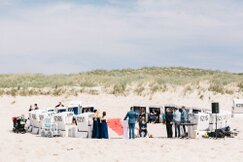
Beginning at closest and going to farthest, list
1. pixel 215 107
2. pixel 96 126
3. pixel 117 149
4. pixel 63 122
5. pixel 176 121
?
pixel 117 149 < pixel 96 126 < pixel 176 121 < pixel 215 107 < pixel 63 122

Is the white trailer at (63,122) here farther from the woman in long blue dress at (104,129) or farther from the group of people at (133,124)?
the group of people at (133,124)

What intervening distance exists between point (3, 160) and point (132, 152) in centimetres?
429

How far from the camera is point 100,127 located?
2234 centimetres

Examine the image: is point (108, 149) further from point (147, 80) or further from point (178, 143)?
point (147, 80)

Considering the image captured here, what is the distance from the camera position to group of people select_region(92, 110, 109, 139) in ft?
73.0

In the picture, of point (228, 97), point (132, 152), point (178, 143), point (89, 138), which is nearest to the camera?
point (132, 152)

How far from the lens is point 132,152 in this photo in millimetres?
17828

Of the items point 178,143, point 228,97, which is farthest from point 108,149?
point 228,97

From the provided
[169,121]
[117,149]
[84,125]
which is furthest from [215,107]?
[117,149]

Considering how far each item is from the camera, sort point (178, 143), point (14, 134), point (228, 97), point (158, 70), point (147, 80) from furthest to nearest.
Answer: point (158, 70)
point (147, 80)
point (228, 97)
point (14, 134)
point (178, 143)

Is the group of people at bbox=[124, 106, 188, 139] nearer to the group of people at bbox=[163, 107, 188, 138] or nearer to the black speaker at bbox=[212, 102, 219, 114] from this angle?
the group of people at bbox=[163, 107, 188, 138]

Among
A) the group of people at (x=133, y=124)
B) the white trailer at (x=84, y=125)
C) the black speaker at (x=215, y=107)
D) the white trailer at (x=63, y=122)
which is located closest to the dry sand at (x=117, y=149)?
the white trailer at (x=63, y=122)

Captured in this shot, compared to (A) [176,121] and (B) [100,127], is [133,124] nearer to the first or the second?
(B) [100,127]

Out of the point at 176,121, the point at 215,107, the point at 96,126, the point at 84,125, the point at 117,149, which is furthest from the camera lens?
the point at 84,125
